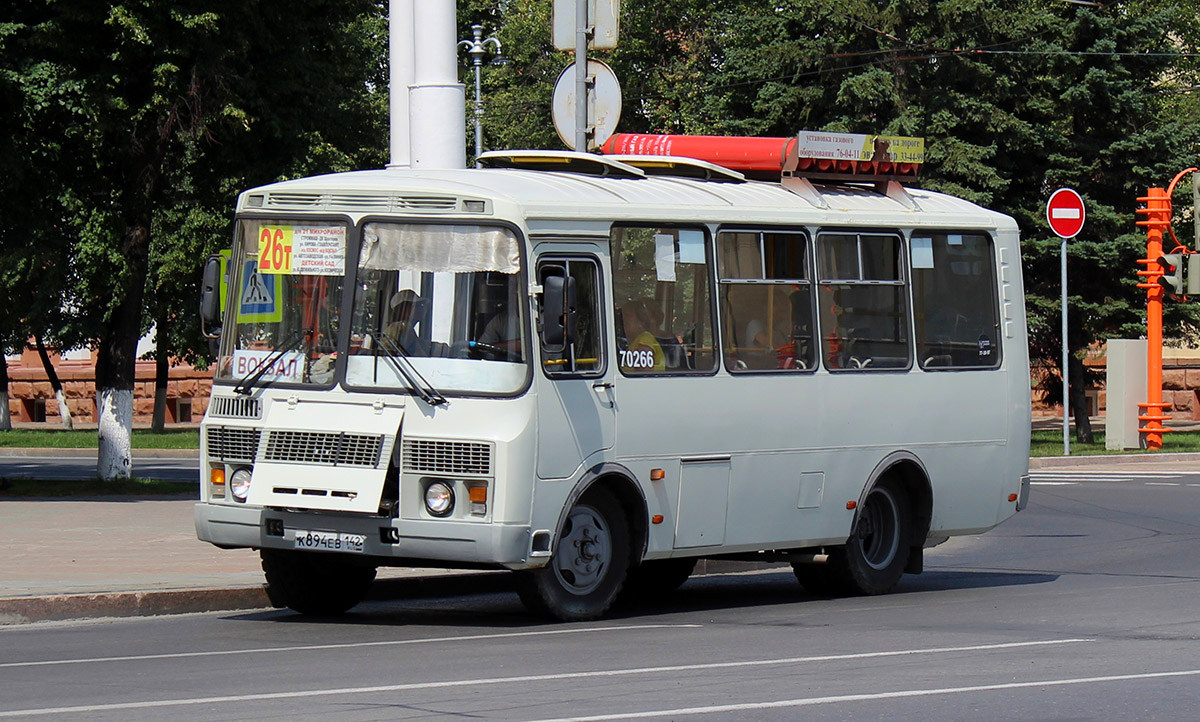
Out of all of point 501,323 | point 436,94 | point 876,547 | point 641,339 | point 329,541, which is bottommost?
point 876,547

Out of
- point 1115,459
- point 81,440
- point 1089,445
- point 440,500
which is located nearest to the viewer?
point 440,500

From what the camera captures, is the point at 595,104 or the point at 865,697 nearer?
the point at 865,697

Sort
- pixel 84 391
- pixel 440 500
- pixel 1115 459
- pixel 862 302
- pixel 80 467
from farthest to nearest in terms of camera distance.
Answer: pixel 84 391, pixel 1115 459, pixel 80 467, pixel 862 302, pixel 440 500

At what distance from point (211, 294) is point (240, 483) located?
1.23m

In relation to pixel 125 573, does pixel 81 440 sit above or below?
below

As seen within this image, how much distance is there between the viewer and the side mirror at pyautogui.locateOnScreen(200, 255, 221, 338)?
11805 millimetres

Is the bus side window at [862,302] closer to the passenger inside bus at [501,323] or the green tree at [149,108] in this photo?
the passenger inside bus at [501,323]

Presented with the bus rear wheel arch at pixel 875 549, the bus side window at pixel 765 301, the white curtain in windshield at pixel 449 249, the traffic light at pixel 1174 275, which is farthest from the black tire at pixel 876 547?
the traffic light at pixel 1174 275

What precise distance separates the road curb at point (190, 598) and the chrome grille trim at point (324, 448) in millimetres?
1489

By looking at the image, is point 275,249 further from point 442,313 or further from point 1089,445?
point 1089,445

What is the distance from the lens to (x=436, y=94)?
49.8 ft

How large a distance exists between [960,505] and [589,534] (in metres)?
3.98

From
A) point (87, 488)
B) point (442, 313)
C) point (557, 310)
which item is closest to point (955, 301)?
point (557, 310)

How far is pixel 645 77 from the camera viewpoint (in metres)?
50.4
